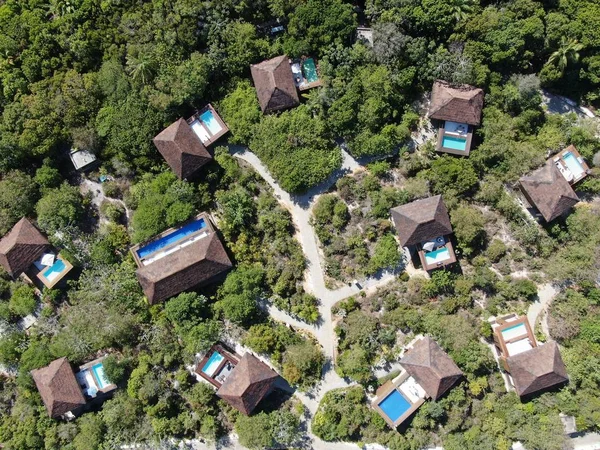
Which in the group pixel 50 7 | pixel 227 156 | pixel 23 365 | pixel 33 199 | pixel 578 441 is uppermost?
pixel 50 7

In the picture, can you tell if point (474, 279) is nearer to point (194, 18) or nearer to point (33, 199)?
point (194, 18)

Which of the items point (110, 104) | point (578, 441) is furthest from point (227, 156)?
point (578, 441)

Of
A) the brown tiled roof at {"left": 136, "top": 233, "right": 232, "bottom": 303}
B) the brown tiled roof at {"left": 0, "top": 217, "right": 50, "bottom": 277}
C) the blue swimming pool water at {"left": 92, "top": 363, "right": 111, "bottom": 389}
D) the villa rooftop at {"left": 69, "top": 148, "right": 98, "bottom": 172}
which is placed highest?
the villa rooftop at {"left": 69, "top": 148, "right": 98, "bottom": 172}

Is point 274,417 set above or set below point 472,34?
below

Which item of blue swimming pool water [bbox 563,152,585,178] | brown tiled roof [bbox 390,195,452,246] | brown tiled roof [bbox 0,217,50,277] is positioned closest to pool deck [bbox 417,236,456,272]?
brown tiled roof [bbox 390,195,452,246]

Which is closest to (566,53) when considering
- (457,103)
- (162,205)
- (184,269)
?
(457,103)

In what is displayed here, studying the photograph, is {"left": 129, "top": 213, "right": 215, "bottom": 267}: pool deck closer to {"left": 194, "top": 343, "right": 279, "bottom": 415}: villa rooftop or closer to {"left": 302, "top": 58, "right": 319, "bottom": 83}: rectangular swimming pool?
{"left": 194, "top": 343, "right": 279, "bottom": 415}: villa rooftop
